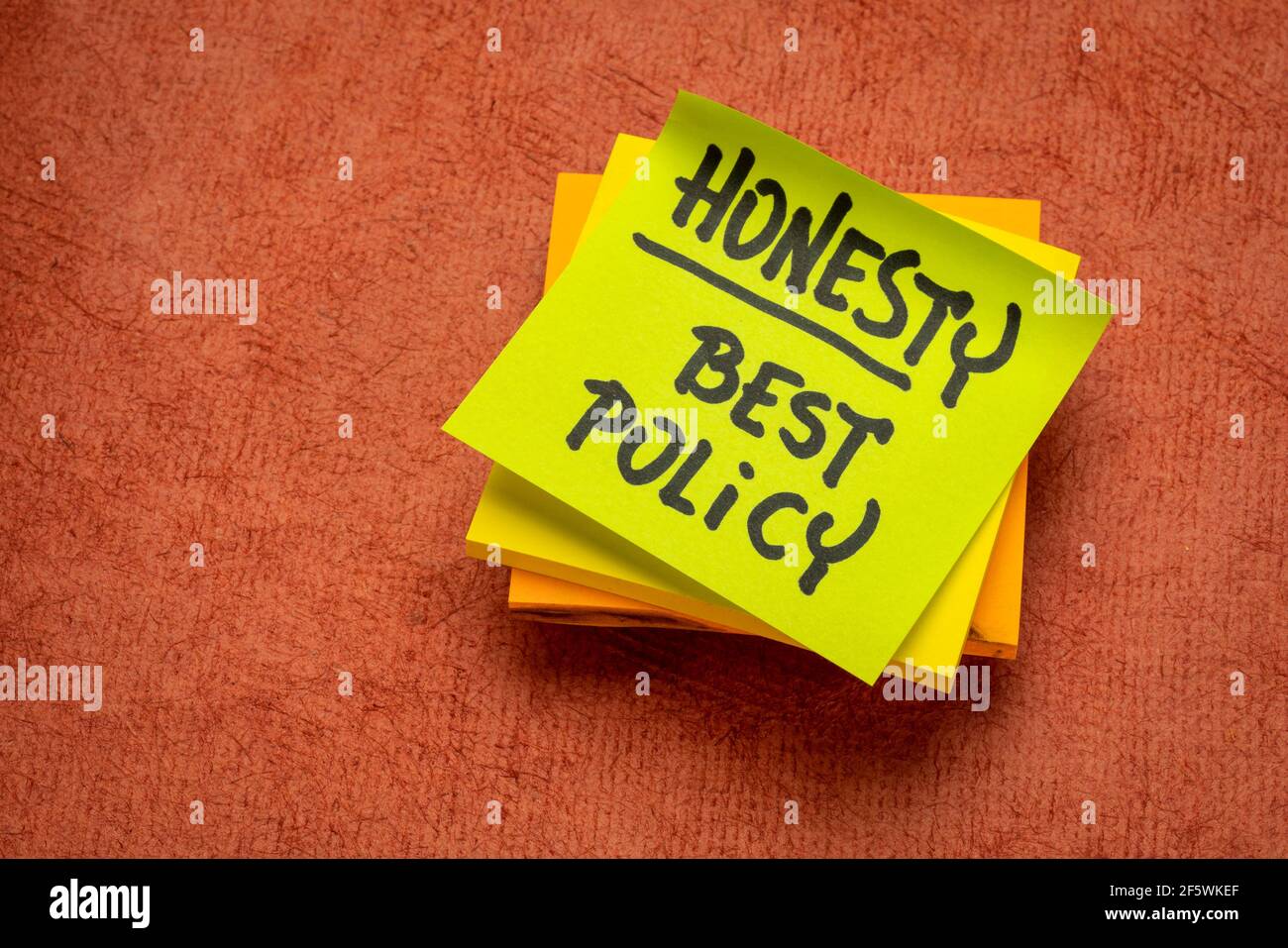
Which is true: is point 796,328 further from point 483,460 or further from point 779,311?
point 483,460

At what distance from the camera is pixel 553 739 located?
1.70 feet

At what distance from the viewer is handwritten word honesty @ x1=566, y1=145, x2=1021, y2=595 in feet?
1.58

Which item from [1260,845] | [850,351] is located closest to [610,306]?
[850,351]

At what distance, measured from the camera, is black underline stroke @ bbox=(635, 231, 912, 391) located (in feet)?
1.62

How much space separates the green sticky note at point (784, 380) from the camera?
1.57 feet

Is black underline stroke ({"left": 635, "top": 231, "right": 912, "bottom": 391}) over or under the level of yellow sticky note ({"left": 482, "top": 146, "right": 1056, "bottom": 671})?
over

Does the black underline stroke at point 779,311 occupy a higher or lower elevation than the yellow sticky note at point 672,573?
higher

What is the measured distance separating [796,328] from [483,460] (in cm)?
17

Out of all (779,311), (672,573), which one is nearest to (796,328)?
(779,311)

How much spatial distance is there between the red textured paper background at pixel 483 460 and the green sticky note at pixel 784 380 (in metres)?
0.06

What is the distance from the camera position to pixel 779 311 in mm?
498

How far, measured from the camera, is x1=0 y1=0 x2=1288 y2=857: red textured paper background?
518 millimetres

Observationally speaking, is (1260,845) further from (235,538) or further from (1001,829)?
(235,538)

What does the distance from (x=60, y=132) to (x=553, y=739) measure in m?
0.41
